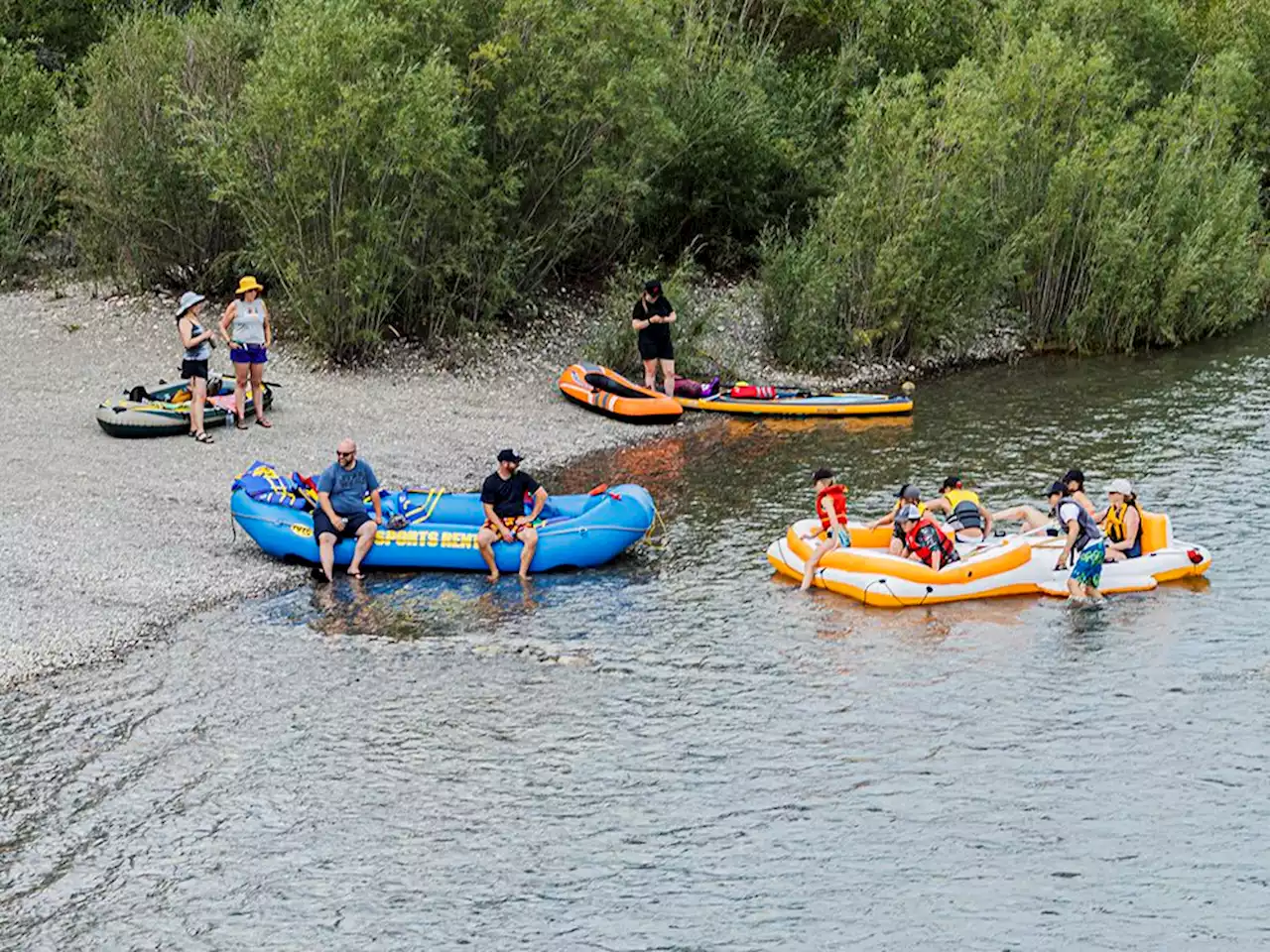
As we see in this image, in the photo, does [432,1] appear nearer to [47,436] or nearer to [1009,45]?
[47,436]

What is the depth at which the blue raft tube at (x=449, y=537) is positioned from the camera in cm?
1877

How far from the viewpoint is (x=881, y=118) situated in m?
31.5

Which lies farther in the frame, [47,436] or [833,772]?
[47,436]

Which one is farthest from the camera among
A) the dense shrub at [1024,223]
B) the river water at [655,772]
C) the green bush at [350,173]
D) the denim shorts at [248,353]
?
the dense shrub at [1024,223]

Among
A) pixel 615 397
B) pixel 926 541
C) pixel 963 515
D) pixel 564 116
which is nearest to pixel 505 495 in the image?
pixel 926 541

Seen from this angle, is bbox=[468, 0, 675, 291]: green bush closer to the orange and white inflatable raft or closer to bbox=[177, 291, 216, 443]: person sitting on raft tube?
bbox=[177, 291, 216, 443]: person sitting on raft tube

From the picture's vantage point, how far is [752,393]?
27.7 metres

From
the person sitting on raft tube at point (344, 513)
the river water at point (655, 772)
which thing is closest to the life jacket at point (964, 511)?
the river water at point (655, 772)

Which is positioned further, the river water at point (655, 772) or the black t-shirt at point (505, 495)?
the black t-shirt at point (505, 495)

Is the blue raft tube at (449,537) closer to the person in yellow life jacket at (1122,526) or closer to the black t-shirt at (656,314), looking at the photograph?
the person in yellow life jacket at (1122,526)

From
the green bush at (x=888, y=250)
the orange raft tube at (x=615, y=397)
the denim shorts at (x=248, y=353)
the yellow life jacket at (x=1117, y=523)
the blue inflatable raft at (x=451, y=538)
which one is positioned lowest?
the blue inflatable raft at (x=451, y=538)

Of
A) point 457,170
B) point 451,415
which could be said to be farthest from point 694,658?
point 457,170

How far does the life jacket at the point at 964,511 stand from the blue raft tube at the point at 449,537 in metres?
3.72

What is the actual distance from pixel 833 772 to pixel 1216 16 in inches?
1633
